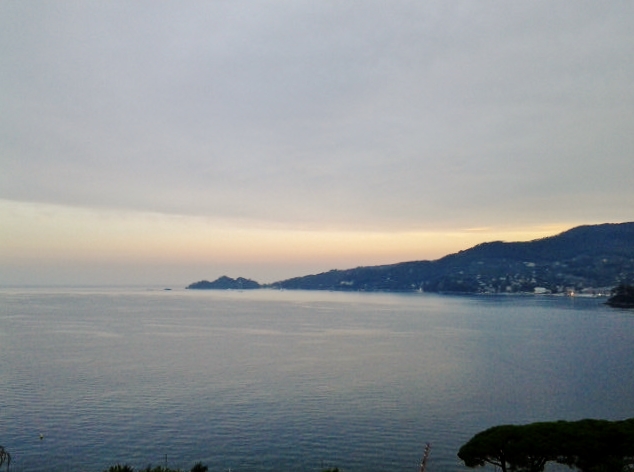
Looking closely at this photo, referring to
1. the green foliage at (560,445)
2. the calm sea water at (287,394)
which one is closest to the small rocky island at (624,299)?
the calm sea water at (287,394)

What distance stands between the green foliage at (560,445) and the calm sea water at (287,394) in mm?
10940

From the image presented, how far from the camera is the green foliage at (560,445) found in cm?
2164

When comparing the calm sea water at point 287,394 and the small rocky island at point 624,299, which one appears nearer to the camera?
the calm sea water at point 287,394

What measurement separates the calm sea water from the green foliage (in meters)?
10.9

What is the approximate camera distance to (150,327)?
11750cm

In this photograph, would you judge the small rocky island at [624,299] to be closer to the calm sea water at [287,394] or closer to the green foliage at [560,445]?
the calm sea water at [287,394]

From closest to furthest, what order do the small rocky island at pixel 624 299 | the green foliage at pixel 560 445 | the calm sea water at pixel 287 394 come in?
the green foliage at pixel 560 445 → the calm sea water at pixel 287 394 → the small rocky island at pixel 624 299

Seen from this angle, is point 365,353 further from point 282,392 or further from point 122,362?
point 122,362

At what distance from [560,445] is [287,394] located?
3343 cm

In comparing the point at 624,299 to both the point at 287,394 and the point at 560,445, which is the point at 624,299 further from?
the point at 560,445

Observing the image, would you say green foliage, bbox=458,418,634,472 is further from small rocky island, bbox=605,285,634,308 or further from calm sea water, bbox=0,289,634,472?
small rocky island, bbox=605,285,634,308

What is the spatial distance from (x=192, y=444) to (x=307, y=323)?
96.5 m

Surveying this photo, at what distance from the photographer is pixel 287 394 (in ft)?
170

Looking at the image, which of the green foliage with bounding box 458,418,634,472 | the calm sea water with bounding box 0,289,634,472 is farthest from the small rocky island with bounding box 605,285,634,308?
the green foliage with bounding box 458,418,634,472
